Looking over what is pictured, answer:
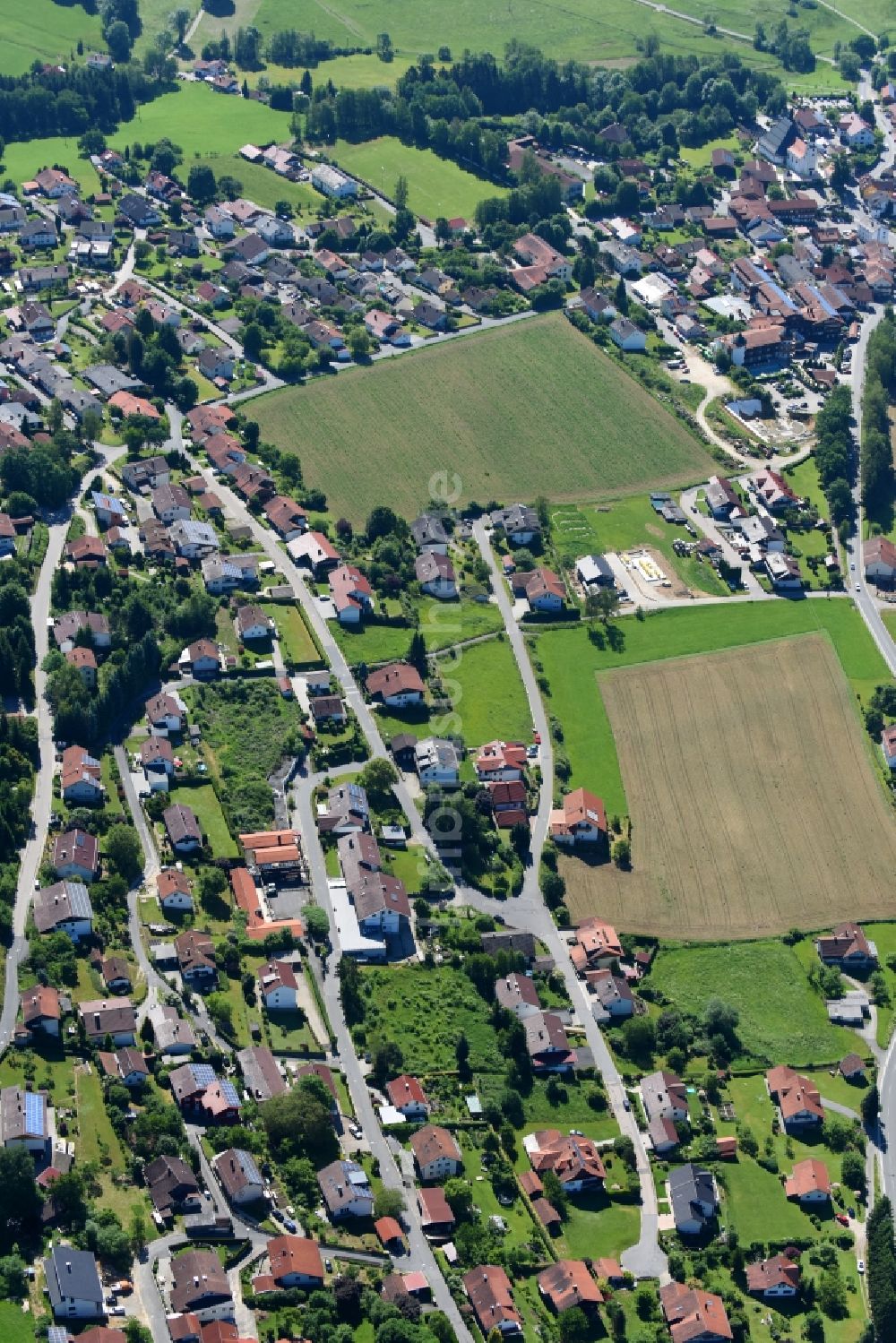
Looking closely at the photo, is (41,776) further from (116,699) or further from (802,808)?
(802,808)

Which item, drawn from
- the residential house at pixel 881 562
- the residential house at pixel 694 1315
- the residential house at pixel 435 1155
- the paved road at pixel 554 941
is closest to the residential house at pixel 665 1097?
the paved road at pixel 554 941

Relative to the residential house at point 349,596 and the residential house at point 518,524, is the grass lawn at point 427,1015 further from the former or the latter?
the residential house at point 518,524

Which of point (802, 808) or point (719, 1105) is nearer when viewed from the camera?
point (719, 1105)

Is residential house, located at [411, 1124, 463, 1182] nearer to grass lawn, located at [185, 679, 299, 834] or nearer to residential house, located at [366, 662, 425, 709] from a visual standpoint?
grass lawn, located at [185, 679, 299, 834]

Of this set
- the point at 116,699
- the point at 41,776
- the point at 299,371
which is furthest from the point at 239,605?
the point at 299,371

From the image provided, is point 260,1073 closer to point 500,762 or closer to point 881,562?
point 500,762

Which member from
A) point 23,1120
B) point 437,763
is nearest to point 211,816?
→ point 437,763
